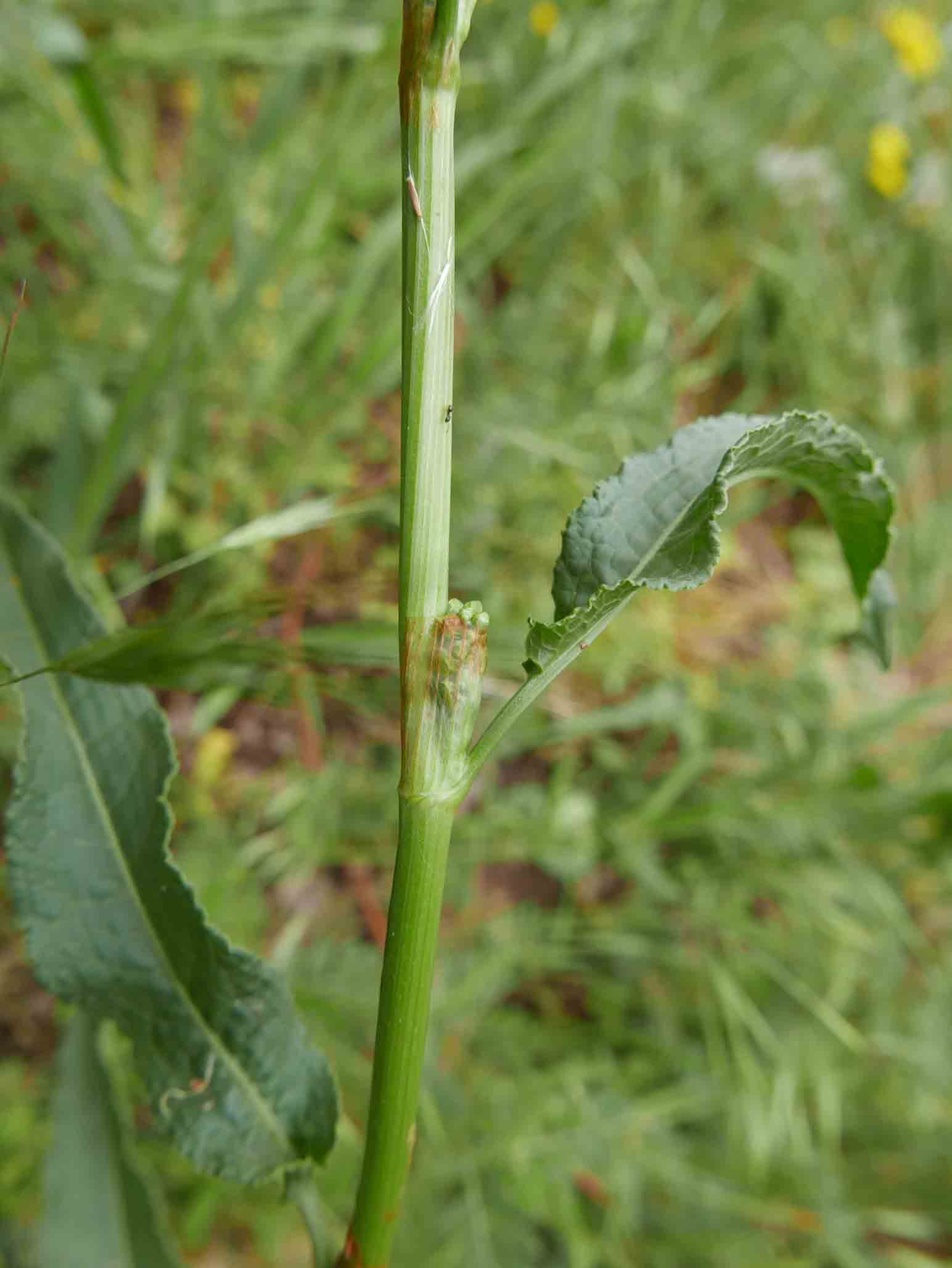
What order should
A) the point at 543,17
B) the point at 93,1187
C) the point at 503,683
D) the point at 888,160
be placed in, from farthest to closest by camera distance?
1. the point at 888,160
2. the point at 543,17
3. the point at 503,683
4. the point at 93,1187

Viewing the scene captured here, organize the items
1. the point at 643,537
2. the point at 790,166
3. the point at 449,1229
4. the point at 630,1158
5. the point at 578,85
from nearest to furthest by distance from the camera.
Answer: the point at 643,537, the point at 449,1229, the point at 630,1158, the point at 578,85, the point at 790,166

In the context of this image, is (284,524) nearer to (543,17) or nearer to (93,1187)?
(93,1187)

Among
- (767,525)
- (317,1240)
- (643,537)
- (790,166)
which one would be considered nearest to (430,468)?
(643,537)

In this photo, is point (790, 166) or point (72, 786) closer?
point (72, 786)

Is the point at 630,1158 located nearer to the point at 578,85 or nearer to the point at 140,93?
the point at 578,85

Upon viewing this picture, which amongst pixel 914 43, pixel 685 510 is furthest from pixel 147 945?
pixel 914 43

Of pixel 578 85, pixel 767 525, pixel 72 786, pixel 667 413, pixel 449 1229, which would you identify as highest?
pixel 578 85

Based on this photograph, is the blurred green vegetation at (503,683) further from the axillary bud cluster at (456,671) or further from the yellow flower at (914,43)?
the yellow flower at (914,43)
